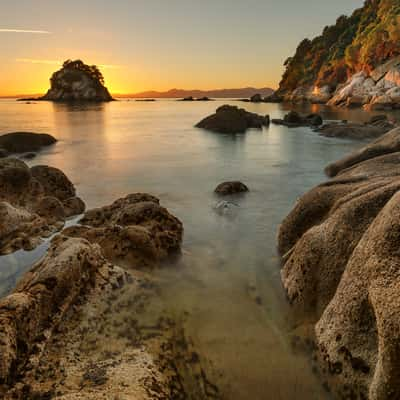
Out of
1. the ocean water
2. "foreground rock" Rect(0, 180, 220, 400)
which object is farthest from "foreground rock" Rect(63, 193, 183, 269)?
"foreground rock" Rect(0, 180, 220, 400)

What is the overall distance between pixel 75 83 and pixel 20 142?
115724mm

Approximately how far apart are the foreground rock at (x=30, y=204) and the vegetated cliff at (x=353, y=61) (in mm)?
52465

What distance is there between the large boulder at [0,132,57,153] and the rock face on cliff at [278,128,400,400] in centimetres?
1632

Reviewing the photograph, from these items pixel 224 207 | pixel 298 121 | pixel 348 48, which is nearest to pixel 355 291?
pixel 224 207

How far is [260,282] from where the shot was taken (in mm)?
4566

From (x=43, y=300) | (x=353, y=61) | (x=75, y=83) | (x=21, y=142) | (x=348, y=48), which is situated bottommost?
(x=21, y=142)

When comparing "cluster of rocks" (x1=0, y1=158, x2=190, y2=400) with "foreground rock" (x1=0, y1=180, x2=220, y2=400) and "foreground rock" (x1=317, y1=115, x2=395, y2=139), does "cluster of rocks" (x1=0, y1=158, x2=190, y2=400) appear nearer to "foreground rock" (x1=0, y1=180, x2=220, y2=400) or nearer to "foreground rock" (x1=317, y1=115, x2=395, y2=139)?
"foreground rock" (x1=0, y1=180, x2=220, y2=400)

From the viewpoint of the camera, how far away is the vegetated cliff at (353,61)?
57.5m

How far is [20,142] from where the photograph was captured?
57.0ft

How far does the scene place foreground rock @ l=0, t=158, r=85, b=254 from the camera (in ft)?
19.6

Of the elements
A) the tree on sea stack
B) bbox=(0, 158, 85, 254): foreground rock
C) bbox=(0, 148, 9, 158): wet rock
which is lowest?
bbox=(0, 148, 9, 158): wet rock

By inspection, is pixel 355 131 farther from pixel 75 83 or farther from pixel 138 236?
pixel 75 83

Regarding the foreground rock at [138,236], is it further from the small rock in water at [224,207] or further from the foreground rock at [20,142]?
the foreground rock at [20,142]

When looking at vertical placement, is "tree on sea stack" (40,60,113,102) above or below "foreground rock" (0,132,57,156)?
above
